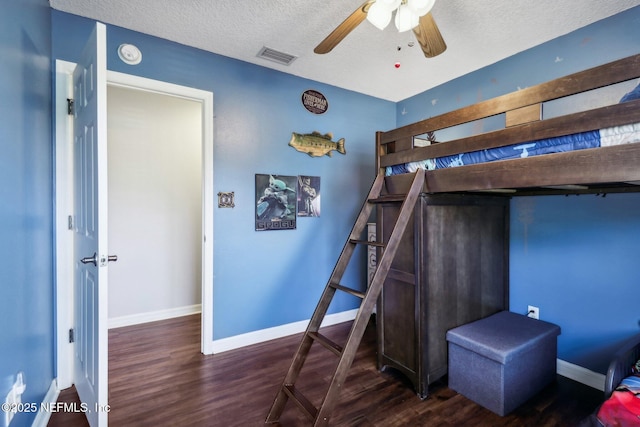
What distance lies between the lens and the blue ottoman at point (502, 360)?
6.13 ft

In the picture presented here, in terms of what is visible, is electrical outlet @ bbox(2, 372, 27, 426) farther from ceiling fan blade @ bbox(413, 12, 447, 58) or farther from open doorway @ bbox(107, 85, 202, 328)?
ceiling fan blade @ bbox(413, 12, 447, 58)

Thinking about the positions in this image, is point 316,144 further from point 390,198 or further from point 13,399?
point 13,399

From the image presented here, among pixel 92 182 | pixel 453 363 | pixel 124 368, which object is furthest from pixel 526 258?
pixel 124 368

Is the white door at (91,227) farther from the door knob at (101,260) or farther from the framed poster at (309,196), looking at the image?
the framed poster at (309,196)

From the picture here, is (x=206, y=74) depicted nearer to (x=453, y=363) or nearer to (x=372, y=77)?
(x=372, y=77)

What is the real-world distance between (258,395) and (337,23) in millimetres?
2703

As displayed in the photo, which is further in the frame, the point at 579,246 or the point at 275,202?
the point at 275,202

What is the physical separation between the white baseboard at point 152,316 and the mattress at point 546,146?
316 centimetres

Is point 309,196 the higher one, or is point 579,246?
point 309,196

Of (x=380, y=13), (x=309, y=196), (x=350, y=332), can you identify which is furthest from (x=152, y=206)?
(x=380, y=13)

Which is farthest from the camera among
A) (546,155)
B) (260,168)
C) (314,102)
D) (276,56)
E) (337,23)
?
(314,102)

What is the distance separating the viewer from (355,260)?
356 cm

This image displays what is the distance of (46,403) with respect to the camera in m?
1.83

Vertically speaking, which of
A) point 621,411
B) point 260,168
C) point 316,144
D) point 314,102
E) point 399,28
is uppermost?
point 314,102
